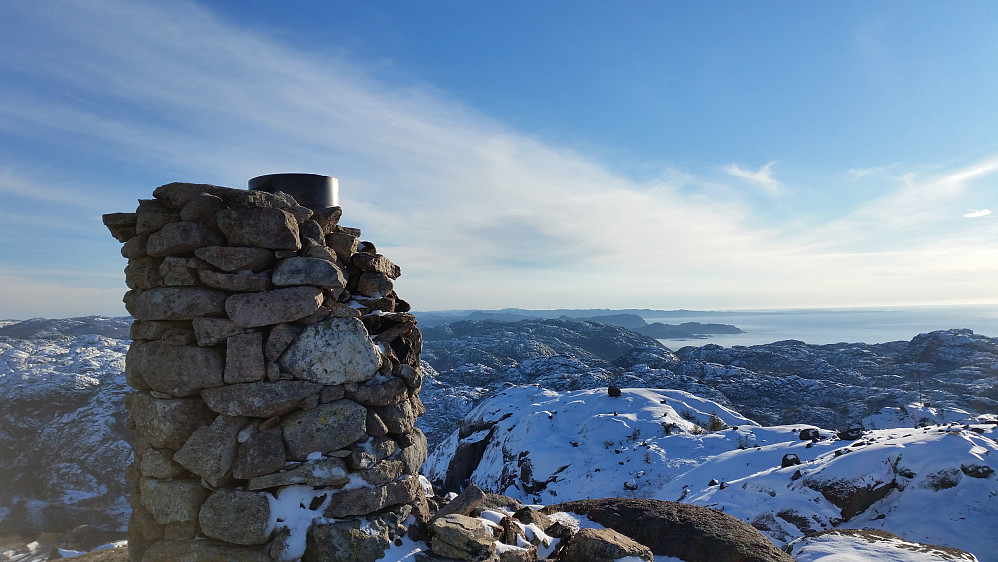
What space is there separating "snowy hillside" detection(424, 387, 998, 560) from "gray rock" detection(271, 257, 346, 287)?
41.4 ft

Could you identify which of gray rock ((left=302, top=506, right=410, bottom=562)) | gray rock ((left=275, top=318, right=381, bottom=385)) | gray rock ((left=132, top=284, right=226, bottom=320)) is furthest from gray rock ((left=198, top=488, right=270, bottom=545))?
gray rock ((left=132, top=284, right=226, bottom=320))

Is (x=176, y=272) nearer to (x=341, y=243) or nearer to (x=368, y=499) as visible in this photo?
(x=341, y=243)

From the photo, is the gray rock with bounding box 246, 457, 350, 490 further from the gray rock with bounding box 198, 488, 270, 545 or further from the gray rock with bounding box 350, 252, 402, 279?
the gray rock with bounding box 350, 252, 402, 279

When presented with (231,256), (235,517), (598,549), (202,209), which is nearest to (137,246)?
(202,209)

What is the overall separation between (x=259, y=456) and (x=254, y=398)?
0.63 metres

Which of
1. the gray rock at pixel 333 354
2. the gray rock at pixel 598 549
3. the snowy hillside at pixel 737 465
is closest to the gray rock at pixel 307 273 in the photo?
the gray rock at pixel 333 354

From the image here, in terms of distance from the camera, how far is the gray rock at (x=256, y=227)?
5.16 meters

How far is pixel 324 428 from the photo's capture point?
17.5ft

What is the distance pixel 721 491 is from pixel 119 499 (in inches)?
3569

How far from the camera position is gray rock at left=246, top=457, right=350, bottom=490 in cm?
502

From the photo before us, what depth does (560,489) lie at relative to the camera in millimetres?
22266

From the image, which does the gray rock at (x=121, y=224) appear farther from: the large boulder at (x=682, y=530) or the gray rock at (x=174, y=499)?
the large boulder at (x=682, y=530)

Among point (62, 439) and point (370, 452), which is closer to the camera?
point (370, 452)

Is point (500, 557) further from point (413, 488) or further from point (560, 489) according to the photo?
point (560, 489)
